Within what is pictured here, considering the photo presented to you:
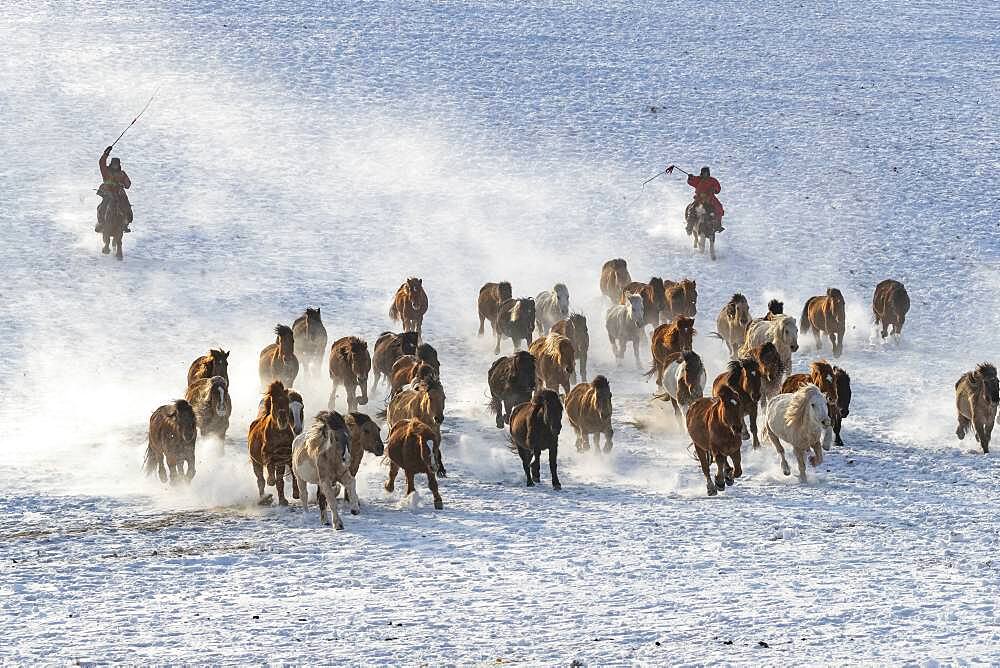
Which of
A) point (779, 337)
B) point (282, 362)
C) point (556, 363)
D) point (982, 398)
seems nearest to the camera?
point (982, 398)

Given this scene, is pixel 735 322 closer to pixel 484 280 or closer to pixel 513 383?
pixel 513 383

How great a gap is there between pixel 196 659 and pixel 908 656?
5993 mm

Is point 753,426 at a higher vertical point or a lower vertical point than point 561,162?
lower

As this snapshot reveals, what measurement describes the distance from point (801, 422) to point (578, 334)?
6267mm

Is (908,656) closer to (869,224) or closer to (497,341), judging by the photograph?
(497,341)

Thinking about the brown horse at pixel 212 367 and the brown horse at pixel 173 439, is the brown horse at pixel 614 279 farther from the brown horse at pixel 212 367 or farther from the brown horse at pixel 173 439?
the brown horse at pixel 173 439

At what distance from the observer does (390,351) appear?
69.6 ft

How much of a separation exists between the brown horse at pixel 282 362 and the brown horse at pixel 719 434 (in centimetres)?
656

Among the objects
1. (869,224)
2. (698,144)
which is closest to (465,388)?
(869,224)

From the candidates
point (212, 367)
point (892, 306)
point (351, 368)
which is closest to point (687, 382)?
point (351, 368)

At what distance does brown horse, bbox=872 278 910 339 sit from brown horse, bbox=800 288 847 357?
1079 mm

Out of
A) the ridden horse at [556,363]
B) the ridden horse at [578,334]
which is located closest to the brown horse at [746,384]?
the ridden horse at [556,363]

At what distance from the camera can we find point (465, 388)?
21953 millimetres

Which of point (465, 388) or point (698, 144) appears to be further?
point (698, 144)
